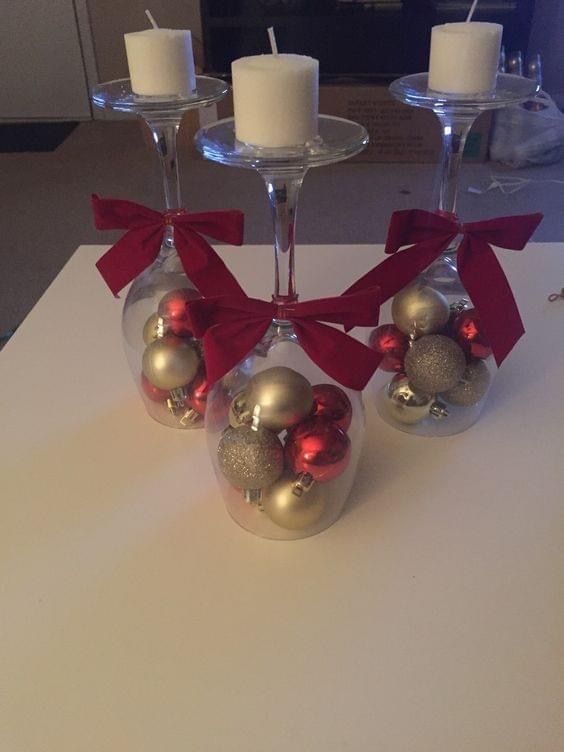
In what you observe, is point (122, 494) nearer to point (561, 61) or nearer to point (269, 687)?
point (269, 687)

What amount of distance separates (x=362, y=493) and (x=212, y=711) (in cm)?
20

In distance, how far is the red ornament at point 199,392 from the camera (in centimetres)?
58

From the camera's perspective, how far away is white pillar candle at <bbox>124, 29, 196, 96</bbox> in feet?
1.67

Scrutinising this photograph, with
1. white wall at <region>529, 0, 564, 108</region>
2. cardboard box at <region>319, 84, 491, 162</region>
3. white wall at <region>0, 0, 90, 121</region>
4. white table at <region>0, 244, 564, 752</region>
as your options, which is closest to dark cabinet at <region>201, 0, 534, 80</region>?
cardboard box at <region>319, 84, 491, 162</region>

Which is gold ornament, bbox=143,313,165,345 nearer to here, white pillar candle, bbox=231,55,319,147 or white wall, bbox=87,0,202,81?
white pillar candle, bbox=231,55,319,147

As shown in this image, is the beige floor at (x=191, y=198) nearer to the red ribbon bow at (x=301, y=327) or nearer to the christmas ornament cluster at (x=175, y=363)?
the christmas ornament cluster at (x=175, y=363)

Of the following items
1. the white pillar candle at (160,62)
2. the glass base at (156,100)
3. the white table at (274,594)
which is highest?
the white pillar candle at (160,62)

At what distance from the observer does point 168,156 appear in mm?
566

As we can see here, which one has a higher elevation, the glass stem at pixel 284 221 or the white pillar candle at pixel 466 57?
the white pillar candle at pixel 466 57

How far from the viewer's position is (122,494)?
0.54 metres

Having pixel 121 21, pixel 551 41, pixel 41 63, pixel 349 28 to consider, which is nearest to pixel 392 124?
pixel 349 28

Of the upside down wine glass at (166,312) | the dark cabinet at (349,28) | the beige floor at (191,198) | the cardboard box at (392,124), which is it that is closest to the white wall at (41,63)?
the beige floor at (191,198)

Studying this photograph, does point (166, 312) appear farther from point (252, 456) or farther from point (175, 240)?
point (252, 456)

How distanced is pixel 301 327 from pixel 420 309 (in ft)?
0.48
